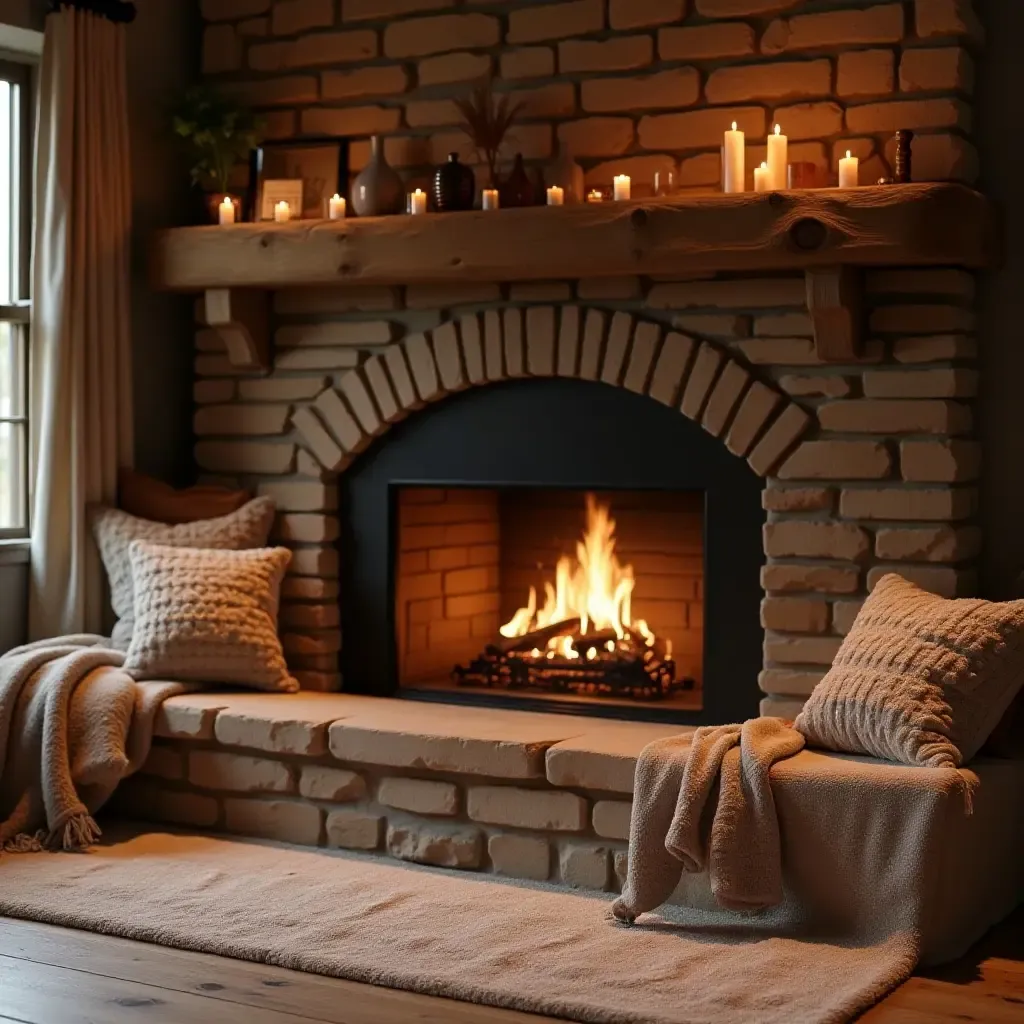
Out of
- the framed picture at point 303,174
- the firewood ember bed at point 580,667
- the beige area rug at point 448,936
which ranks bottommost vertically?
the beige area rug at point 448,936

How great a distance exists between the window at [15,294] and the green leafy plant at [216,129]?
43 cm

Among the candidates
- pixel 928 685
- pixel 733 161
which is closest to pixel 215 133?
pixel 733 161

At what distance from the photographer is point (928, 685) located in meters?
3.41

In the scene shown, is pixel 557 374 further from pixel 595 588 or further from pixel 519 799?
pixel 519 799

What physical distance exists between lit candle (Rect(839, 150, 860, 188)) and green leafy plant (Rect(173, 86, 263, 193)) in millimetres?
1718

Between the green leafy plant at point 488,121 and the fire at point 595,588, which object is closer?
the green leafy plant at point 488,121

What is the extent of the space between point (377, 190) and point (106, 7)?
3.06 ft

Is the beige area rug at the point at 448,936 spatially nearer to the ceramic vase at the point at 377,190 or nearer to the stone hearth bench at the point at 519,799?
the stone hearth bench at the point at 519,799

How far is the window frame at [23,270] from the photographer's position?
4727 mm

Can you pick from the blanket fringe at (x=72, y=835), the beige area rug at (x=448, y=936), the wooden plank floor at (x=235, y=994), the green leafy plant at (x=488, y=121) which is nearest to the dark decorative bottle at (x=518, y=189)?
the green leafy plant at (x=488, y=121)

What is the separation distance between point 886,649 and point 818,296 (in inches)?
34.4

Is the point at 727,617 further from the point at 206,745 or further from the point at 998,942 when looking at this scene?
the point at 206,745

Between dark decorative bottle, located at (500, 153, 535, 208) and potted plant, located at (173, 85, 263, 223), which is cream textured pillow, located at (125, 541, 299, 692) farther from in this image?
dark decorative bottle, located at (500, 153, 535, 208)

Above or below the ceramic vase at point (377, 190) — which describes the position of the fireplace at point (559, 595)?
below
